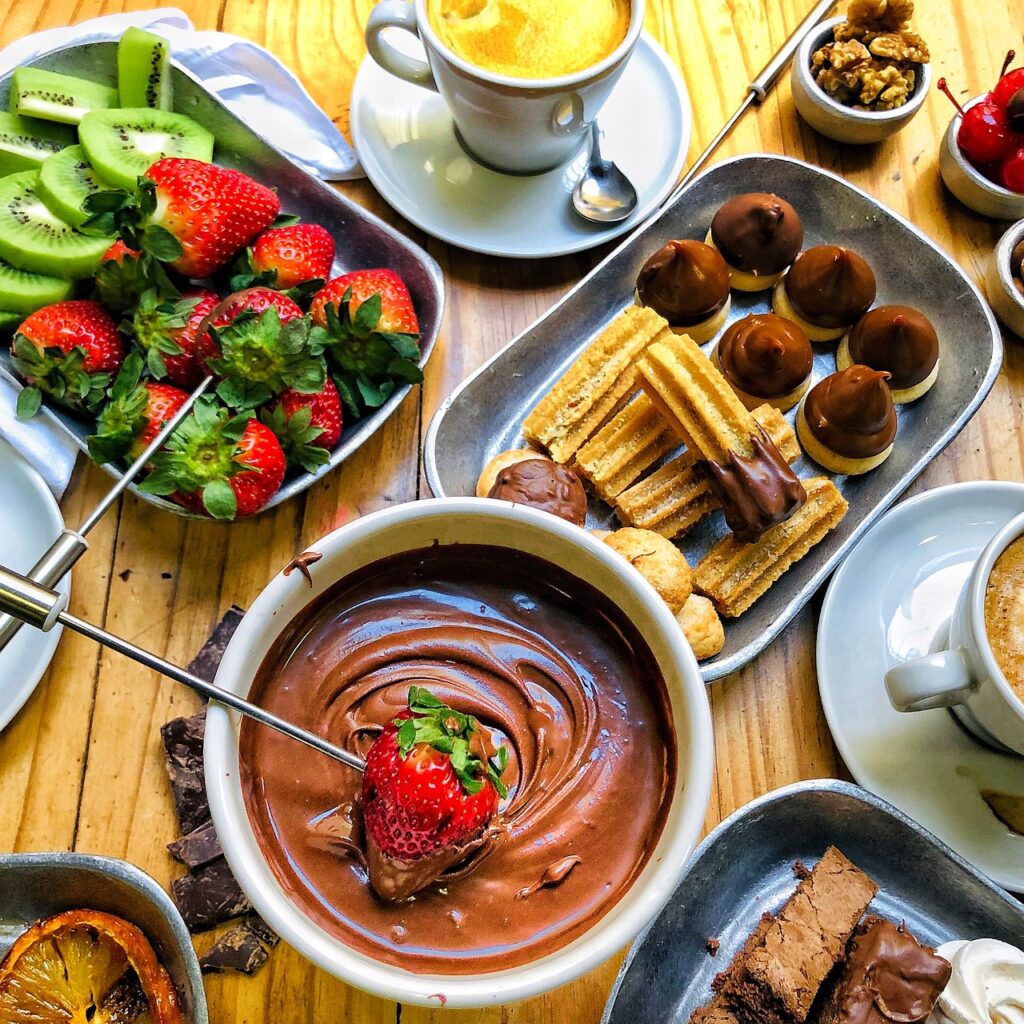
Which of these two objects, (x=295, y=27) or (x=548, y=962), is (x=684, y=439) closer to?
(x=548, y=962)

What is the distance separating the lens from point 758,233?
1.25 metres

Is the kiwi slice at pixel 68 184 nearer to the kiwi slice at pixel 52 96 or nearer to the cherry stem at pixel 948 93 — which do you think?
the kiwi slice at pixel 52 96

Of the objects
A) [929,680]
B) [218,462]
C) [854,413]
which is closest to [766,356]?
[854,413]

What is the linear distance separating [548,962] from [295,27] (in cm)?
129

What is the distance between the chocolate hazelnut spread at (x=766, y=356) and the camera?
3.98 ft

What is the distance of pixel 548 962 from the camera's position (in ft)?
2.70

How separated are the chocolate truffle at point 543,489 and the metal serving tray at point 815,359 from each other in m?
0.08

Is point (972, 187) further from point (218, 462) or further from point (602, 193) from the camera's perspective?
point (218, 462)

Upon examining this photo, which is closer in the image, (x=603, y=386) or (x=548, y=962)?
(x=548, y=962)

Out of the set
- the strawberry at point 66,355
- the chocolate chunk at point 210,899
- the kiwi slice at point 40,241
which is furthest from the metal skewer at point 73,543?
the chocolate chunk at point 210,899

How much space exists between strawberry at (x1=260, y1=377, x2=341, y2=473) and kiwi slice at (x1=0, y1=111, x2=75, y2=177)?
478 mm

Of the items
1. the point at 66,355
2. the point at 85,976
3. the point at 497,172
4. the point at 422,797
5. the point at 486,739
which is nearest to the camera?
the point at 422,797

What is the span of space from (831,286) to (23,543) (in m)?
1.05

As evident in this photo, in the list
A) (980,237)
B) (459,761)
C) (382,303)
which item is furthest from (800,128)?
(459,761)
